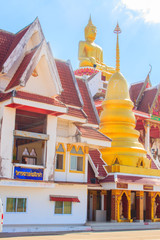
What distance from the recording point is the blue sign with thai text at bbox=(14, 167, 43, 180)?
17750 millimetres

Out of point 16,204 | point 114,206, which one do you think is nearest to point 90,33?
point 114,206

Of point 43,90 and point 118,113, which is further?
point 118,113

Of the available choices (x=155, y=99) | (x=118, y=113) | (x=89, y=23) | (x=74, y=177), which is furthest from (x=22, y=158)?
(x=89, y=23)

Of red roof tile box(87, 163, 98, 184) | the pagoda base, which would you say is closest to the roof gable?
red roof tile box(87, 163, 98, 184)

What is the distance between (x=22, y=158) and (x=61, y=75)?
17.6 feet

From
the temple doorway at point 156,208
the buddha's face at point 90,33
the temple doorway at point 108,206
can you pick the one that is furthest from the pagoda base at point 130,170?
the buddha's face at point 90,33

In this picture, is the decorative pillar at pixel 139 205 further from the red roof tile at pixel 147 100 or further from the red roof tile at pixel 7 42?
the red roof tile at pixel 147 100

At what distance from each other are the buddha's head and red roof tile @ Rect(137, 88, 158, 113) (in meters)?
21.7

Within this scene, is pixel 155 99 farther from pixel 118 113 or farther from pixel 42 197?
pixel 42 197

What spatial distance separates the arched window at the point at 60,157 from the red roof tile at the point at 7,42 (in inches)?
212

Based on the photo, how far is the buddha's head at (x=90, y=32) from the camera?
56250 millimetres

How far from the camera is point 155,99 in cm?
3553

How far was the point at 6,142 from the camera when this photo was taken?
1753 centimetres

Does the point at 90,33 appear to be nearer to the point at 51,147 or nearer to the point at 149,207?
the point at 149,207
